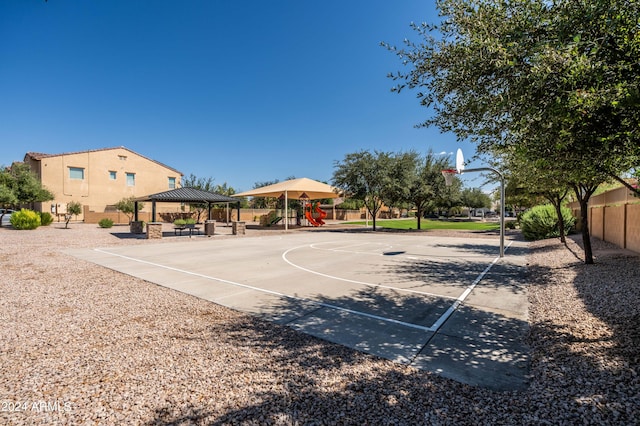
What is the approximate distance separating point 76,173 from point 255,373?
43.0 meters

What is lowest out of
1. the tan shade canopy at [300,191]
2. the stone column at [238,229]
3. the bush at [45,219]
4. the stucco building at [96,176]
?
the stone column at [238,229]

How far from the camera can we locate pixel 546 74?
10.4ft

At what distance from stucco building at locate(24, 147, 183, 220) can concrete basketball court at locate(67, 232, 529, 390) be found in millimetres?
30257

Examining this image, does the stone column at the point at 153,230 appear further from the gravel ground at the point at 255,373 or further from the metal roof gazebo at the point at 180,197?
the gravel ground at the point at 255,373

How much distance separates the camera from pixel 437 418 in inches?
106

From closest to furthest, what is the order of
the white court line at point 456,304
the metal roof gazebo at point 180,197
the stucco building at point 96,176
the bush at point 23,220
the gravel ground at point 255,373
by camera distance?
1. the gravel ground at point 255,373
2. the white court line at point 456,304
3. the metal roof gazebo at point 180,197
4. the bush at point 23,220
5. the stucco building at point 96,176

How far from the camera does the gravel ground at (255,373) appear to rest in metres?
2.75

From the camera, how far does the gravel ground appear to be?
275 cm

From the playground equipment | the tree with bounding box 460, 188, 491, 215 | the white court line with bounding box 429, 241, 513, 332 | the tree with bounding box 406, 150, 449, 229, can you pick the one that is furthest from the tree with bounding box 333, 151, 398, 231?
the tree with bounding box 460, 188, 491, 215

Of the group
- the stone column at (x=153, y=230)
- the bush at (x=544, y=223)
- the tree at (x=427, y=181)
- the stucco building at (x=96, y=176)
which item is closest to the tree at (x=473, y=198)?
the tree at (x=427, y=181)

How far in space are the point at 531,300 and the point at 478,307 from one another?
53.2 inches

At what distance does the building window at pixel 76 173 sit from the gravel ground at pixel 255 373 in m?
37.9

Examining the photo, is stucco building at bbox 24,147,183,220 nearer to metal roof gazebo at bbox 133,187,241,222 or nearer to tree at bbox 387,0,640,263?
metal roof gazebo at bbox 133,187,241,222

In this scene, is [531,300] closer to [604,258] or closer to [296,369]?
[296,369]
